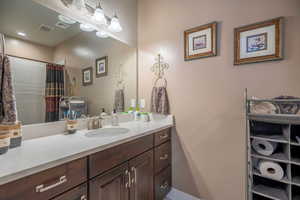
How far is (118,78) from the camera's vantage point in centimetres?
182

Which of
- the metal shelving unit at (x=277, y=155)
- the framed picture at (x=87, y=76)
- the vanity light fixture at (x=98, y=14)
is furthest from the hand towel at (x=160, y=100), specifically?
the vanity light fixture at (x=98, y=14)

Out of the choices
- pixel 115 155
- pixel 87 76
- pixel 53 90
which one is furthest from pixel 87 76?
pixel 115 155

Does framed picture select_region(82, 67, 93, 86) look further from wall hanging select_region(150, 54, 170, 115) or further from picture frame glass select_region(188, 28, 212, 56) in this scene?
picture frame glass select_region(188, 28, 212, 56)

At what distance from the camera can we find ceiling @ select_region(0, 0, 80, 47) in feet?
3.21

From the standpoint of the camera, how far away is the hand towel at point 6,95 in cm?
88

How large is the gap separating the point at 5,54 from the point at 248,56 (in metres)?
1.82

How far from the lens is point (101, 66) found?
5.31ft

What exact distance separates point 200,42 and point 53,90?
144 cm

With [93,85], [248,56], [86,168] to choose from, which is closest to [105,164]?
[86,168]

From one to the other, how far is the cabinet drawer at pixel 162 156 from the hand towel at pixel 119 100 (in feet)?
2.30

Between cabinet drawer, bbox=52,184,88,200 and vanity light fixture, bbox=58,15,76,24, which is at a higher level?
vanity light fixture, bbox=58,15,76,24

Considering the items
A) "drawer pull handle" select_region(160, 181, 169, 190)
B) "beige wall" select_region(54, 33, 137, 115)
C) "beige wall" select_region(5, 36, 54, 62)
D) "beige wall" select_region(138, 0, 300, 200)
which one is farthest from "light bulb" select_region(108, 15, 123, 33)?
"drawer pull handle" select_region(160, 181, 169, 190)

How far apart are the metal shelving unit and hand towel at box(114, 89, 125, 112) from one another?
1335mm

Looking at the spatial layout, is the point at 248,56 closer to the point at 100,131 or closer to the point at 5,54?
the point at 100,131
